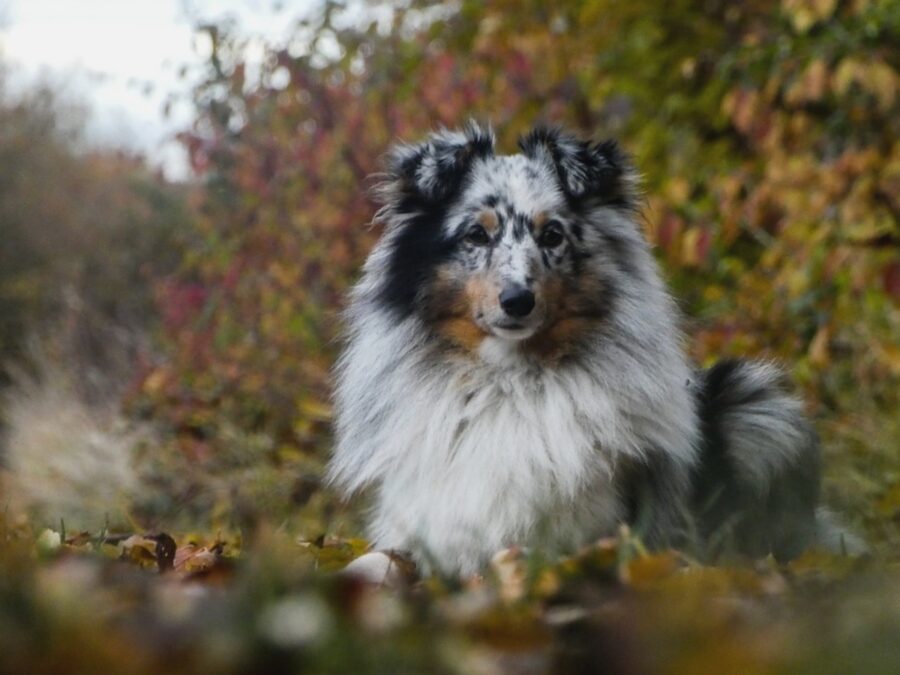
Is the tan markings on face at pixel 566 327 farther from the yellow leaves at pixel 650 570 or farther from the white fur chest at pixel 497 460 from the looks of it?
the yellow leaves at pixel 650 570

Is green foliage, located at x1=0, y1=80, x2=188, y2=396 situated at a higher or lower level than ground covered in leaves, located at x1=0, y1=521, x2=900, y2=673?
higher

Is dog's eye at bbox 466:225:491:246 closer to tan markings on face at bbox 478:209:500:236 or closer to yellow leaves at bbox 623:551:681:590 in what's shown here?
tan markings on face at bbox 478:209:500:236

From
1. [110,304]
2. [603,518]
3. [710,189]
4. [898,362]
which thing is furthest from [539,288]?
[110,304]

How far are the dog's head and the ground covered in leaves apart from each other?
1.63 metres

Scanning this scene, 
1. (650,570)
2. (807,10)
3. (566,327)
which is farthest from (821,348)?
(650,570)

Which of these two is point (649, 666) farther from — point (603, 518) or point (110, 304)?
point (110, 304)

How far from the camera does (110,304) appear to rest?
14266mm

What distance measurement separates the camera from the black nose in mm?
3637

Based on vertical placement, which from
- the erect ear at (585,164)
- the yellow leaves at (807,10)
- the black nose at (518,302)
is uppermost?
the yellow leaves at (807,10)

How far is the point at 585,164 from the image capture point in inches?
157

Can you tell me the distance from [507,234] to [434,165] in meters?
0.39

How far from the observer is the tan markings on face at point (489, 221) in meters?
3.83

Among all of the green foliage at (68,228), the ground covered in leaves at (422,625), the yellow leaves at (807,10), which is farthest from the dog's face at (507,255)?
the green foliage at (68,228)

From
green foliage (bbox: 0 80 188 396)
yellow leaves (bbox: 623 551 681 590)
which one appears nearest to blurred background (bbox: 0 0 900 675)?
yellow leaves (bbox: 623 551 681 590)
